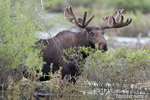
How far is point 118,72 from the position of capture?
11.1 m

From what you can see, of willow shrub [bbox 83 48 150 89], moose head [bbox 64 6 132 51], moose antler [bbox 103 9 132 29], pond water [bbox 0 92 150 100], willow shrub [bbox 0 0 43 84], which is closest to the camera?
willow shrub [bbox 0 0 43 84]

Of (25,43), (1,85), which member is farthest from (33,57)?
(1,85)

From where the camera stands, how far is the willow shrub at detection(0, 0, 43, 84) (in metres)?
9.62

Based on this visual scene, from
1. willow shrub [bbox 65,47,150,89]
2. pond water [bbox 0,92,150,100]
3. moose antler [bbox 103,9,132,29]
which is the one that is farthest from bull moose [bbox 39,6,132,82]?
pond water [bbox 0,92,150,100]

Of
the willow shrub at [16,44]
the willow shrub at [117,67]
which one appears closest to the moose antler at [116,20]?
the willow shrub at [117,67]

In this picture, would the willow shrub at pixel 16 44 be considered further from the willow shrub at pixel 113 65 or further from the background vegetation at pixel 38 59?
the willow shrub at pixel 113 65

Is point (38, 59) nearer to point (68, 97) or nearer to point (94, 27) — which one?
point (68, 97)

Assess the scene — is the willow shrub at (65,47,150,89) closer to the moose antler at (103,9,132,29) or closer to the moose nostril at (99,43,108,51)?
the moose nostril at (99,43,108,51)

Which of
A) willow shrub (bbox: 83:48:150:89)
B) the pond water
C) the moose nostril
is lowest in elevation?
the pond water

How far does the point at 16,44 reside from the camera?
9570 millimetres

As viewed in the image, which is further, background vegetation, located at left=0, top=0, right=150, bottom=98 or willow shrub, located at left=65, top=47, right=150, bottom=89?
willow shrub, located at left=65, top=47, right=150, bottom=89

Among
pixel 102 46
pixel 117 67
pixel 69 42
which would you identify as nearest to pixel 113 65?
pixel 117 67

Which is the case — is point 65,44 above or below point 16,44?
above

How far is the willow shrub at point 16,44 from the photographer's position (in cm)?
962
